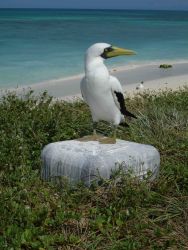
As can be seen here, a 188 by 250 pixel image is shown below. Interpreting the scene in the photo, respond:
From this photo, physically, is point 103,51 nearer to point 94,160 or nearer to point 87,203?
point 94,160

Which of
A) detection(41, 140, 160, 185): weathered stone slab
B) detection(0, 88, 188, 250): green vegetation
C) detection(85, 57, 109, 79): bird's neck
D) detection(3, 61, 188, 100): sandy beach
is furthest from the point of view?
detection(3, 61, 188, 100): sandy beach

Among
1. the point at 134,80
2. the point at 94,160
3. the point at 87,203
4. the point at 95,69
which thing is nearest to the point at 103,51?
the point at 95,69

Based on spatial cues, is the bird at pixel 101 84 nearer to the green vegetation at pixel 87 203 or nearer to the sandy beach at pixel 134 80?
the green vegetation at pixel 87 203

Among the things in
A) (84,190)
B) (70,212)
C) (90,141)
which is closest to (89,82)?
(90,141)

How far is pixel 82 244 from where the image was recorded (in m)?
4.38

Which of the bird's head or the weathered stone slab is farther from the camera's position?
the bird's head

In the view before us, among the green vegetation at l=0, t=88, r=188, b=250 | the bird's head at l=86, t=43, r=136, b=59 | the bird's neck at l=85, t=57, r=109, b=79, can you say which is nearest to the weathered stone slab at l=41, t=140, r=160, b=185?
the green vegetation at l=0, t=88, r=188, b=250

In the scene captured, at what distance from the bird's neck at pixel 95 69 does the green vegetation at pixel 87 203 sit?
46.1 inches

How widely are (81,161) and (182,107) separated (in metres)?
3.76

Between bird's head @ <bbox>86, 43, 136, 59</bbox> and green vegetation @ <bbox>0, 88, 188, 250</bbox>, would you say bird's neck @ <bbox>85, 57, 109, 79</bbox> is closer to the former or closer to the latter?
bird's head @ <bbox>86, 43, 136, 59</bbox>

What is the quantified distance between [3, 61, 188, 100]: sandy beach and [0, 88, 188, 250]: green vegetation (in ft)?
25.1

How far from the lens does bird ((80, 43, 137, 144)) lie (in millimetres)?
5820

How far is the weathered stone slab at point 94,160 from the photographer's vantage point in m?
5.43

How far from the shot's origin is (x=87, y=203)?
5.16m
